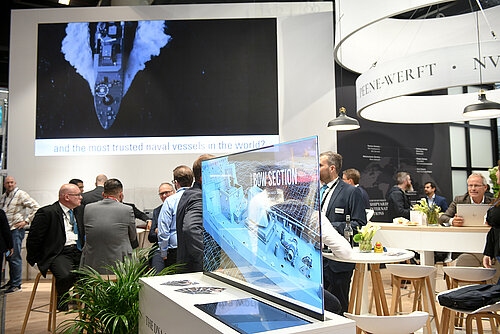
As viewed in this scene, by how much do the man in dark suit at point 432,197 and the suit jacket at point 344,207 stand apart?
172 inches

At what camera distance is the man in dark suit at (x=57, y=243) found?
152 inches

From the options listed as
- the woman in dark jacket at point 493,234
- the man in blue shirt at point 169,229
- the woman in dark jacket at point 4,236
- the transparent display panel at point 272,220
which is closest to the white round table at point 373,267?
the woman in dark jacket at point 493,234

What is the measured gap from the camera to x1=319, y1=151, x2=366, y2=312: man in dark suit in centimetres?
332

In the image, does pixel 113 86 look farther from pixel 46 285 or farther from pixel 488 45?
pixel 488 45

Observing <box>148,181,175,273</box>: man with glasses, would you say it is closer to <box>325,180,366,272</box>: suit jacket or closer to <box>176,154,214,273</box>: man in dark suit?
<box>176,154,214,273</box>: man in dark suit

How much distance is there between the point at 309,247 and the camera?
5.06 feet

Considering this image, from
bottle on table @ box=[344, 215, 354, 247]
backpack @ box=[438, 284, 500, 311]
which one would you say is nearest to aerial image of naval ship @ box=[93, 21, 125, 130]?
bottle on table @ box=[344, 215, 354, 247]

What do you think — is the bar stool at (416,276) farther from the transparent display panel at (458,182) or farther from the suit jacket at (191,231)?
the transparent display panel at (458,182)

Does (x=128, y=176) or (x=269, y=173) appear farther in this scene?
(x=128, y=176)

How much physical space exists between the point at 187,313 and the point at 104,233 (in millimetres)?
2081

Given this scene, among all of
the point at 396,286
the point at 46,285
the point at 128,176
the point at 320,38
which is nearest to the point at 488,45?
the point at 396,286

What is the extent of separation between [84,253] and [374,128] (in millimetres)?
5635

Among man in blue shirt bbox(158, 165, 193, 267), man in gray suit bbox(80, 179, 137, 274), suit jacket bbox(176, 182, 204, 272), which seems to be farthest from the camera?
man in blue shirt bbox(158, 165, 193, 267)

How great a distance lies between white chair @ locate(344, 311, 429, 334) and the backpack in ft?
2.29
